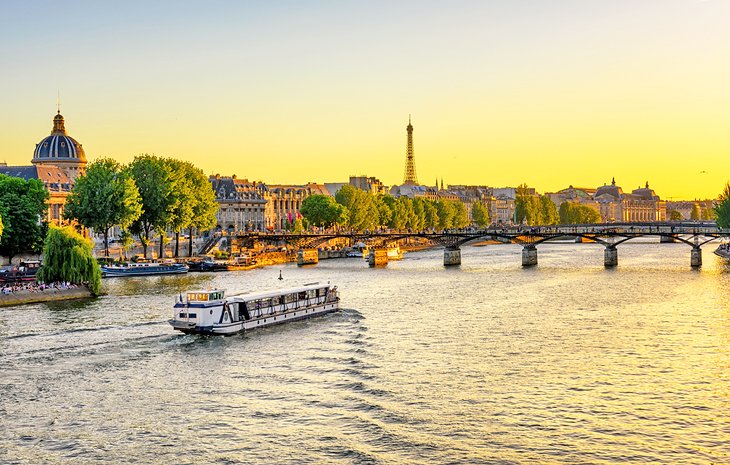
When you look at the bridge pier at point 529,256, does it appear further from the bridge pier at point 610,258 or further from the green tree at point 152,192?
the green tree at point 152,192

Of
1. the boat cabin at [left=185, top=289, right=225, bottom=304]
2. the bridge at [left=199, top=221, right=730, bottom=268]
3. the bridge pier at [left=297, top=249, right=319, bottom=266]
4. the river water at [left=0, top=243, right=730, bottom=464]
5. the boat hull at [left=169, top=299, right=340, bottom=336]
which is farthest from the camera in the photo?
the bridge pier at [left=297, top=249, right=319, bottom=266]

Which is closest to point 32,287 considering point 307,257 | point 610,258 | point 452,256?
point 307,257

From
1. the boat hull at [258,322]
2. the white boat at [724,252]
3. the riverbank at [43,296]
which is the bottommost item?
the boat hull at [258,322]

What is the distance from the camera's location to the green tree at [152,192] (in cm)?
9894

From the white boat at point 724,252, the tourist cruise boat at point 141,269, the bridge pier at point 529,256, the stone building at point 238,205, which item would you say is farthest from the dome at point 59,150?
the white boat at point 724,252

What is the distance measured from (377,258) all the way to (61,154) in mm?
→ 61927

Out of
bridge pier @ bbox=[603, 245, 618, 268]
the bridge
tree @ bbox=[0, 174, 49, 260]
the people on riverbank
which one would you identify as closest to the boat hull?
the people on riverbank

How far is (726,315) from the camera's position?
181 feet

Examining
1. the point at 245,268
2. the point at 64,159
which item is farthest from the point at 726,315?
the point at 64,159

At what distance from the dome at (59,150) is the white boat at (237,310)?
102074 mm

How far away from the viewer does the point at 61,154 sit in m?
148

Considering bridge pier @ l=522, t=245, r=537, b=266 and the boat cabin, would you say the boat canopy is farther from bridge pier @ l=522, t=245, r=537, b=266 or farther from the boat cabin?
bridge pier @ l=522, t=245, r=537, b=266

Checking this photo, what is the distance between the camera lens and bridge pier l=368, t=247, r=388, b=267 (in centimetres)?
10897

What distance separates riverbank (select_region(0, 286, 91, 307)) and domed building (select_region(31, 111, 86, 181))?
279 feet
